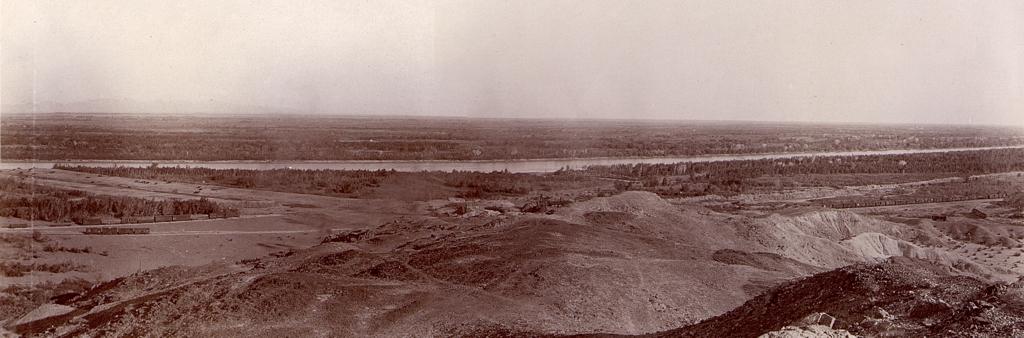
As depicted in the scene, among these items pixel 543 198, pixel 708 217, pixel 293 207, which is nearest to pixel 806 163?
pixel 543 198

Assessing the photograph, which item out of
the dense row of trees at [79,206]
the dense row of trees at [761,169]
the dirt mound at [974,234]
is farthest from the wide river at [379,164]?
the dirt mound at [974,234]

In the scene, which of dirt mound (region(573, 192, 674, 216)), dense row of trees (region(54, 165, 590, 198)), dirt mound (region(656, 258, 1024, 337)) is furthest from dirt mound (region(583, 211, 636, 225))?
dense row of trees (region(54, 165, 590, 198))

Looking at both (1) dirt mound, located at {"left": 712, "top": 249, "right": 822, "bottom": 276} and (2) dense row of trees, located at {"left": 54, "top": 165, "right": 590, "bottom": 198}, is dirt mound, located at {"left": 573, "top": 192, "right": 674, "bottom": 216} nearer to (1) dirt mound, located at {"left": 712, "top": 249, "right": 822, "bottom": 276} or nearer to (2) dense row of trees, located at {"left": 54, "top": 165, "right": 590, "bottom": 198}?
(1) dirt mound, located at {"left": 712, "top": 249, "right": 822, "bottom": 276}

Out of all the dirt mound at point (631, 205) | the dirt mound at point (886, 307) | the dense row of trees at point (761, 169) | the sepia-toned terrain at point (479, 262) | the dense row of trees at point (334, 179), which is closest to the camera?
the dirt mound at point (886, 307)

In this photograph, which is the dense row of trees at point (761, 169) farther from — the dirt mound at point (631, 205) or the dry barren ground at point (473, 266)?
the dry barren ground at point (473, 266)

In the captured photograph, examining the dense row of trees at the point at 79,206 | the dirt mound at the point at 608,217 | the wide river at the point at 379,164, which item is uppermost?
the dirt mound at the point at 608,217
